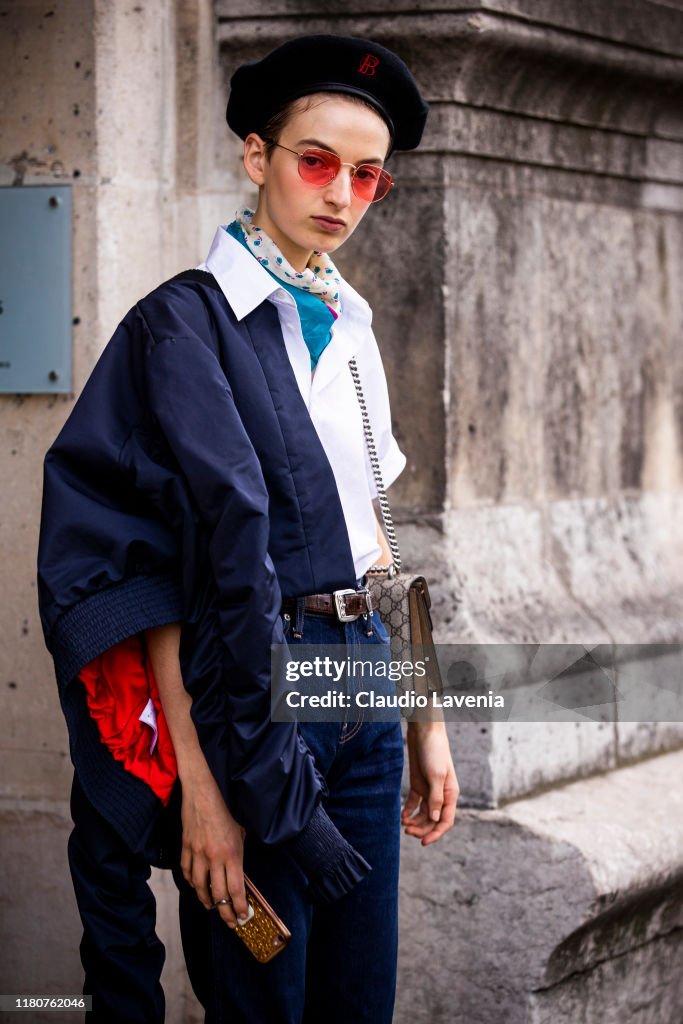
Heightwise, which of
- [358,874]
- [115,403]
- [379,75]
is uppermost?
[379,75]

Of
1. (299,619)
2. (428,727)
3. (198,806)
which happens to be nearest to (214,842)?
(198,806)

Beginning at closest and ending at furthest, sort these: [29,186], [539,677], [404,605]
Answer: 1. [404,605]
2. [29,186]
3. [539,677]

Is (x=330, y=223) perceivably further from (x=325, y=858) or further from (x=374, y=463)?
(x=325, y=858)

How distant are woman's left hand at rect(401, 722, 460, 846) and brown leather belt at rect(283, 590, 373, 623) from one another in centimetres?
33

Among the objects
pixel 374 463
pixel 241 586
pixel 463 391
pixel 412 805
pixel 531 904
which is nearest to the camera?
pixel 241 586

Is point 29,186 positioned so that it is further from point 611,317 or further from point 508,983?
point 508,983

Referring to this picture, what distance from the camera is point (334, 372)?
7.57ft

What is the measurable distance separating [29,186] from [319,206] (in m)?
1.10

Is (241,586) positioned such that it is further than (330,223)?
No

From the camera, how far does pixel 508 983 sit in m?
3.11

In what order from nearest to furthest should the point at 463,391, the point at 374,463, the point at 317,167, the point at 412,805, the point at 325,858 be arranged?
the point at 325,858, the point at 317,167, the point at 374,463, the point at 412,805, the point at 463,391

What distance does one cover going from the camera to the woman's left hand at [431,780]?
7.98ft

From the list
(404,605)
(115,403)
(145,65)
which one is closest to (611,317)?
(145,65)
